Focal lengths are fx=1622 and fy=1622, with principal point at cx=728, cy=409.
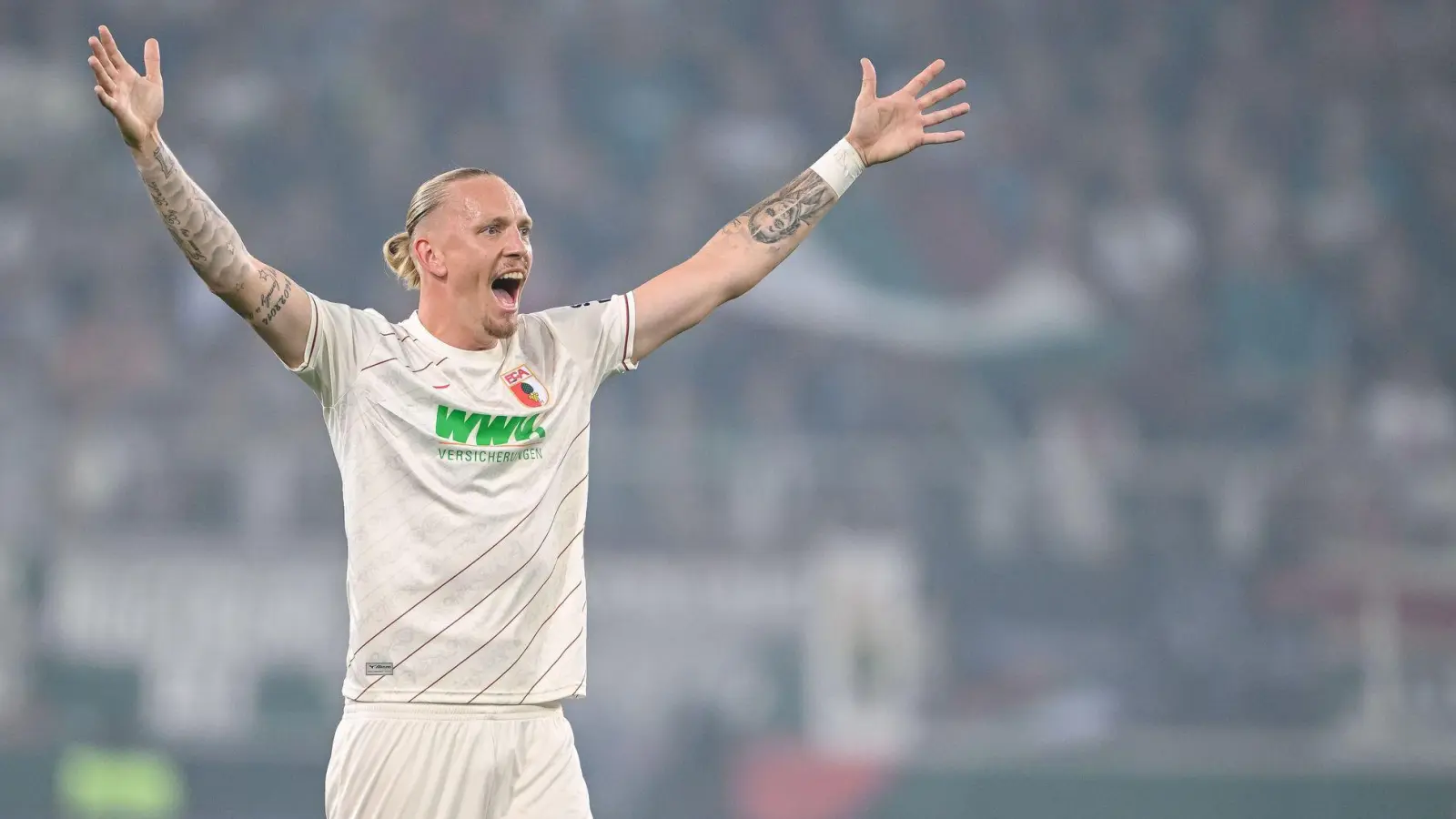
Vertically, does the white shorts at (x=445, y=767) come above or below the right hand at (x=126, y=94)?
below

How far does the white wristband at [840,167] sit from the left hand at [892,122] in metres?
0.02

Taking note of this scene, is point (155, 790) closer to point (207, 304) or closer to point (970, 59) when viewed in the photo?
point (207, 304)

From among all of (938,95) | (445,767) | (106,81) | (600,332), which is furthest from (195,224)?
(938,95)

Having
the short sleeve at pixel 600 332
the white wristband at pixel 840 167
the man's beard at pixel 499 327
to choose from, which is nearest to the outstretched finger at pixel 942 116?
the white wristband at pixel 840 167

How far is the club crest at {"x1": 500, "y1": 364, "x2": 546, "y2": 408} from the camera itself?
13.1 feet

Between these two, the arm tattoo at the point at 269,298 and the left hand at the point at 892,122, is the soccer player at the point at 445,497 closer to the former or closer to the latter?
the arm tattoo at the point at 269,298

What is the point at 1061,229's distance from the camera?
12.2m

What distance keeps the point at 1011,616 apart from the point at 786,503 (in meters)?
1.71

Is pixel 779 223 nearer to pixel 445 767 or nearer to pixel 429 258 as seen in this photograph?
pixel 429 258

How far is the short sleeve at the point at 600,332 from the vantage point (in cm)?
421

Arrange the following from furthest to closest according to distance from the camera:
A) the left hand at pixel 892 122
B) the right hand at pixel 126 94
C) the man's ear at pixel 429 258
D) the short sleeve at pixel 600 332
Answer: the left hand at pixel 892 122 → the short sleeve at pixel 600 332 → the man's ear at pixel 429 258 → the right hand at pixel 126 94

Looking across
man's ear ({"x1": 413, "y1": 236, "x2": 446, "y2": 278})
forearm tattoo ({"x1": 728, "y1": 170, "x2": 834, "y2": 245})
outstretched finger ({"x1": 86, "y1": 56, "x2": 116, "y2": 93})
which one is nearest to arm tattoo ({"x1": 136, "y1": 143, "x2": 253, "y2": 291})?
outstretched finger ({"x1": 86, "y1": 56, "x2": 116, "y2": 93})

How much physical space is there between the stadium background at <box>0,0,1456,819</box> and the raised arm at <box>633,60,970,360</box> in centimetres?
567

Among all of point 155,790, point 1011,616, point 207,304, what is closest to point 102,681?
point 155,790
